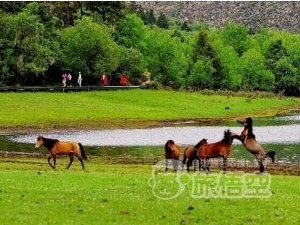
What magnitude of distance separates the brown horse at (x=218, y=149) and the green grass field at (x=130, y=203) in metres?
3.09

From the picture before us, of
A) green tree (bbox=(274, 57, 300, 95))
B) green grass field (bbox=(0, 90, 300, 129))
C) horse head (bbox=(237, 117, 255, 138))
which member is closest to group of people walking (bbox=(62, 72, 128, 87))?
green grass field (bbox=(0, 90, 300, 129))

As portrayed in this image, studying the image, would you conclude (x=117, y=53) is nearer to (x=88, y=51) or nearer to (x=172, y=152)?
(x=88, y=51)

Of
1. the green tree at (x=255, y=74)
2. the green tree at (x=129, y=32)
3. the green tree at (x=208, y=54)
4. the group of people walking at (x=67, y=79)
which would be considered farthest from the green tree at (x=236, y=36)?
the group of people walking at (x=67, y=79)

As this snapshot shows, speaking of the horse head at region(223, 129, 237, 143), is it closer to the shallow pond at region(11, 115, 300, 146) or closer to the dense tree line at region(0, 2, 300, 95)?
the shallow pond at region(11, 115, 300, 146)

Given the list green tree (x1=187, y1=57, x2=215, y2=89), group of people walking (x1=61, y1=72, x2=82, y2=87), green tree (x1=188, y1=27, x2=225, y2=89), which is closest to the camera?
group of people walking (x1=61, y1=72, x2=82, y2=87)

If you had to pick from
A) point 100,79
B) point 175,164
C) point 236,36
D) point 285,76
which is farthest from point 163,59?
point 175,164

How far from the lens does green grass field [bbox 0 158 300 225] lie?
71.3 feet

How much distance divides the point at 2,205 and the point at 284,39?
156 meters

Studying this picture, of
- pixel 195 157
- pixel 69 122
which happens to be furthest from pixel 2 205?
pixel 69 122

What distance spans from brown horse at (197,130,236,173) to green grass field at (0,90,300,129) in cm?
3738

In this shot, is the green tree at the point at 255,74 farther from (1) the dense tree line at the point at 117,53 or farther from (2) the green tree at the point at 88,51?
(2) the green tree at the point at 88,51

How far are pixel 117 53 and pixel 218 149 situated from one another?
7304 cm

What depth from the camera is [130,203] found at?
2367 cm

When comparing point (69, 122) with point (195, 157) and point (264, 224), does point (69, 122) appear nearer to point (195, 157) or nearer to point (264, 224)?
point (195, 157)
